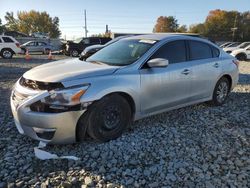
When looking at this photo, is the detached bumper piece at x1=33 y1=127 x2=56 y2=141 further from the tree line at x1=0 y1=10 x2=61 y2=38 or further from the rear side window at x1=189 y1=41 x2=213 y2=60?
the tree line at x1=0 y1=10 x2=61 y2=38

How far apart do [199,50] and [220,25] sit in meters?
75.4

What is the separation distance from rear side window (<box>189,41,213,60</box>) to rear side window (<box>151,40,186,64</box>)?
25cm

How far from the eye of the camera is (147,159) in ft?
12.4

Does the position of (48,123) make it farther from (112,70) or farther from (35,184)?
(112,70)

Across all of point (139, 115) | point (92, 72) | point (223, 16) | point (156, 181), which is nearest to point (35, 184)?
point (156, 181)

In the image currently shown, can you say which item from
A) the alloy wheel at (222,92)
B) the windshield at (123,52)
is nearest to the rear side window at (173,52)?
the windshield at (123,52)

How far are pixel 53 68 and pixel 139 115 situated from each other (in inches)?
59.3

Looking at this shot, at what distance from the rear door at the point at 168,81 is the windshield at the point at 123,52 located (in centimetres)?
24

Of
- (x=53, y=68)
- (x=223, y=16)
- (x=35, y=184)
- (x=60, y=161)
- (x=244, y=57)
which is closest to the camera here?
(x=35, y=184)

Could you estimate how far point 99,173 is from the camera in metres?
3.43

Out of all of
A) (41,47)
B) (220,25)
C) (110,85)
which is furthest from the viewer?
(220,25)

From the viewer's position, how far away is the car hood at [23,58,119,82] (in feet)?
12.9

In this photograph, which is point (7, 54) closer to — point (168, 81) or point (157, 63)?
point (168, 81)

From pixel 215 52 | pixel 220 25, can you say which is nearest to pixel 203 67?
pixel 215 52
